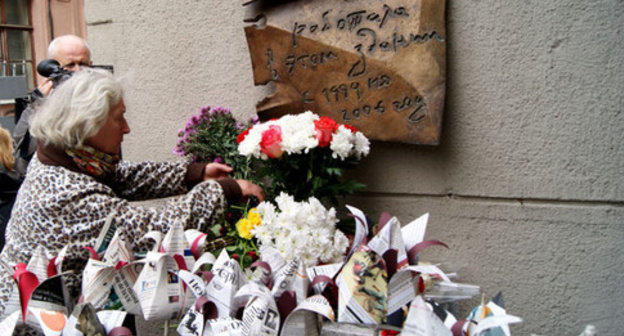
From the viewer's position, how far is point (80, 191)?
192 centimetres

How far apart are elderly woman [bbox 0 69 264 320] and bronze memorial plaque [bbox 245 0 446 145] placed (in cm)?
62

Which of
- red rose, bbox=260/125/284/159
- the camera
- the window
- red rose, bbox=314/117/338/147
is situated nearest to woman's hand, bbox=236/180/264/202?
red rose, bbox=260/125/284/159

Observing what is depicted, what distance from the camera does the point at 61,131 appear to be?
1974 millimetres

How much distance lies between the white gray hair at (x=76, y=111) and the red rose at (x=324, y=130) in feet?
2.84

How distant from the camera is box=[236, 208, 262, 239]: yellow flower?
2154 millimetres

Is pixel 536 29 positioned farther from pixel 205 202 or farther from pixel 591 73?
pixel 205 202

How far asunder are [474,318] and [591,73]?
124cm

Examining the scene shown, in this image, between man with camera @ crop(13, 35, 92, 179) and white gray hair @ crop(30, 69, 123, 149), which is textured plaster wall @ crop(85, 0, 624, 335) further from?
man with camera @ crop(13, 35, 92, 179)

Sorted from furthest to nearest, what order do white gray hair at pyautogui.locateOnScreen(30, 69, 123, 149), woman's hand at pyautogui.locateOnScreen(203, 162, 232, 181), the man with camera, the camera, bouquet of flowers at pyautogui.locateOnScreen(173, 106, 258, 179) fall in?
1. the man with camera
2. the camera
3. bouquet of flowers at pyautogui.locateOnScreen(173, 106, 258, 179)
4. woman's hand at pyautogui.locateOnScreen(203, 162, 232, 181)
5. white gray hair at pyautogui.locateOnScreen(30, 69, 123, 149)

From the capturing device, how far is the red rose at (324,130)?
2053 millimetres

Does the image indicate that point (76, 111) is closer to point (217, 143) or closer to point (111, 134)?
point (111, 134)

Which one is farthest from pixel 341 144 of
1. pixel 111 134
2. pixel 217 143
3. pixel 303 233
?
pixel 111 134

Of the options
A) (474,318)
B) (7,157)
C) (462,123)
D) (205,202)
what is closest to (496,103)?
(462,123)

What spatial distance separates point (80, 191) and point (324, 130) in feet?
3.21
